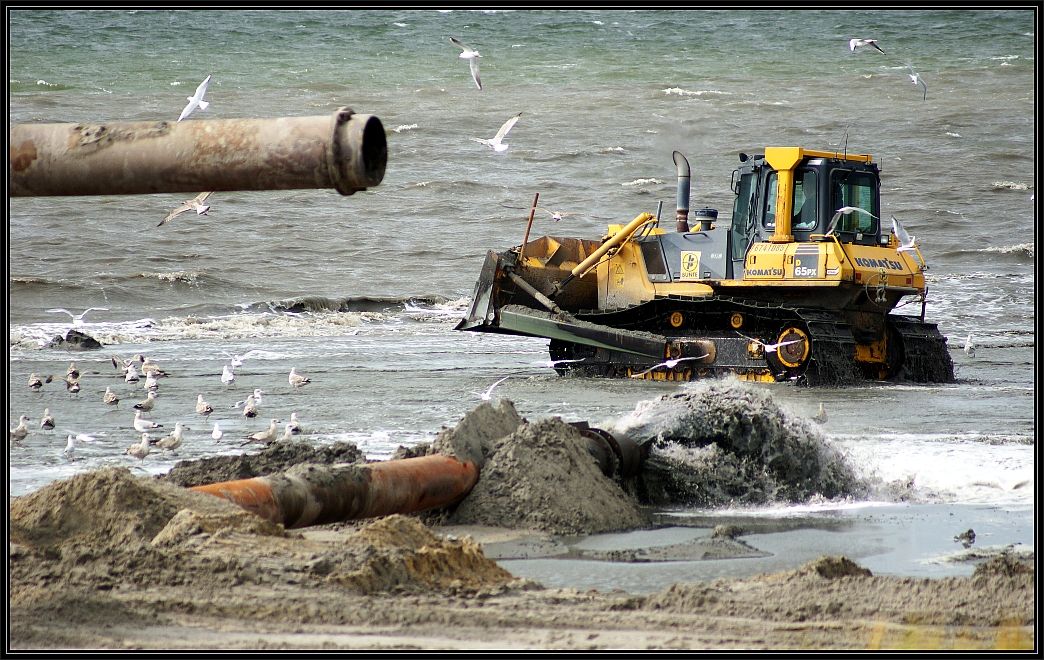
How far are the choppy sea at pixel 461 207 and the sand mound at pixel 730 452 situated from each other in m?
0.40

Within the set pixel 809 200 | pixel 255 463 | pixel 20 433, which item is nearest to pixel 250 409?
pixel 20 433

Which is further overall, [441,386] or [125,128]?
[441,386]

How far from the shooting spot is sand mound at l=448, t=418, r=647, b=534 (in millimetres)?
5562

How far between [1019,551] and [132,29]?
53472 millimetres

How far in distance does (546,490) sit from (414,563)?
1492mm

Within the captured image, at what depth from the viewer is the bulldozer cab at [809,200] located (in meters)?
13.5

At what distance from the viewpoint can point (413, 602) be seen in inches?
152

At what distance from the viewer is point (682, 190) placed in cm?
1568

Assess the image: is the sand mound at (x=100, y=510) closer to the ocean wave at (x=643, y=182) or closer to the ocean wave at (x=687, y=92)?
the ocean wave at (x=643, y=182)

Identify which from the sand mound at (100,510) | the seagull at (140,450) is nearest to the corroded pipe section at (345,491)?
the sand mound at (100,510)

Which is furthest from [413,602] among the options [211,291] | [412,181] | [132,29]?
[132,29]

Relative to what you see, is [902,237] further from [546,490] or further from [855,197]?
[546,490]

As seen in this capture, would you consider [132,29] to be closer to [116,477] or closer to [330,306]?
[330,306]

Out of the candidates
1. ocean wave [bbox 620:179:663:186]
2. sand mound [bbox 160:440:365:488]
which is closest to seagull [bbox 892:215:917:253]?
sand mound [bbox 160:440:365:488]
